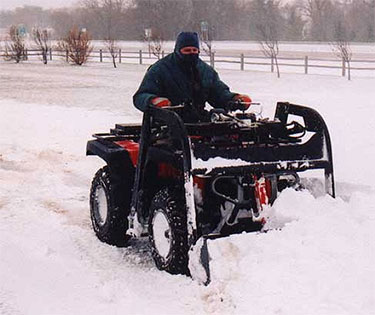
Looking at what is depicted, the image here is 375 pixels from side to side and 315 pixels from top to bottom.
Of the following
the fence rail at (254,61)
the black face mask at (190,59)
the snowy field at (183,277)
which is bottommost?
the snowy field at (183,277)

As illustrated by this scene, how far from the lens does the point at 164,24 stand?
246 feet

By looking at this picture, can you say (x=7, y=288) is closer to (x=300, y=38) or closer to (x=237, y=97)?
(x=237, y=97)

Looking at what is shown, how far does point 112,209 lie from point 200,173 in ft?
4.28

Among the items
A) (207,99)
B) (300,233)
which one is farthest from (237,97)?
(300,233)

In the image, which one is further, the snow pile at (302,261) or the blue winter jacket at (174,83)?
the blue winter jacket at (174,83)

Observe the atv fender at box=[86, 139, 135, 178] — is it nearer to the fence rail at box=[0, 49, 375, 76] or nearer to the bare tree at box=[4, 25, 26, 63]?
the fence rail at box=[0, 49, 375, 76]

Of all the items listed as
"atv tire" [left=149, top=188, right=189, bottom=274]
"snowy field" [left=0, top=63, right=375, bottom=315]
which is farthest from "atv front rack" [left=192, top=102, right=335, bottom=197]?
"atv tire" [left=149, top=188, right=189, bottom=274]

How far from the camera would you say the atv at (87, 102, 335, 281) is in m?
4.63

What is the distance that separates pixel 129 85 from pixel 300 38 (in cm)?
5214

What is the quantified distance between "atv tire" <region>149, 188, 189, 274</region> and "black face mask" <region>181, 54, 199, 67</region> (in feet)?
3.82

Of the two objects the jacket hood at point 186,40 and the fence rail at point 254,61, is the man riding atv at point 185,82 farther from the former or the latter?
the fence rail at point 254,61

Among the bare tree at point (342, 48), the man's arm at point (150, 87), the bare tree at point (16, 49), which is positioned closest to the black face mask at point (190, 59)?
the man's arm at point (150, 87)

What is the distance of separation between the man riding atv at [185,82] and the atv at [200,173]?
0.59 feet

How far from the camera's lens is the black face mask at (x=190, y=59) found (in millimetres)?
5500
